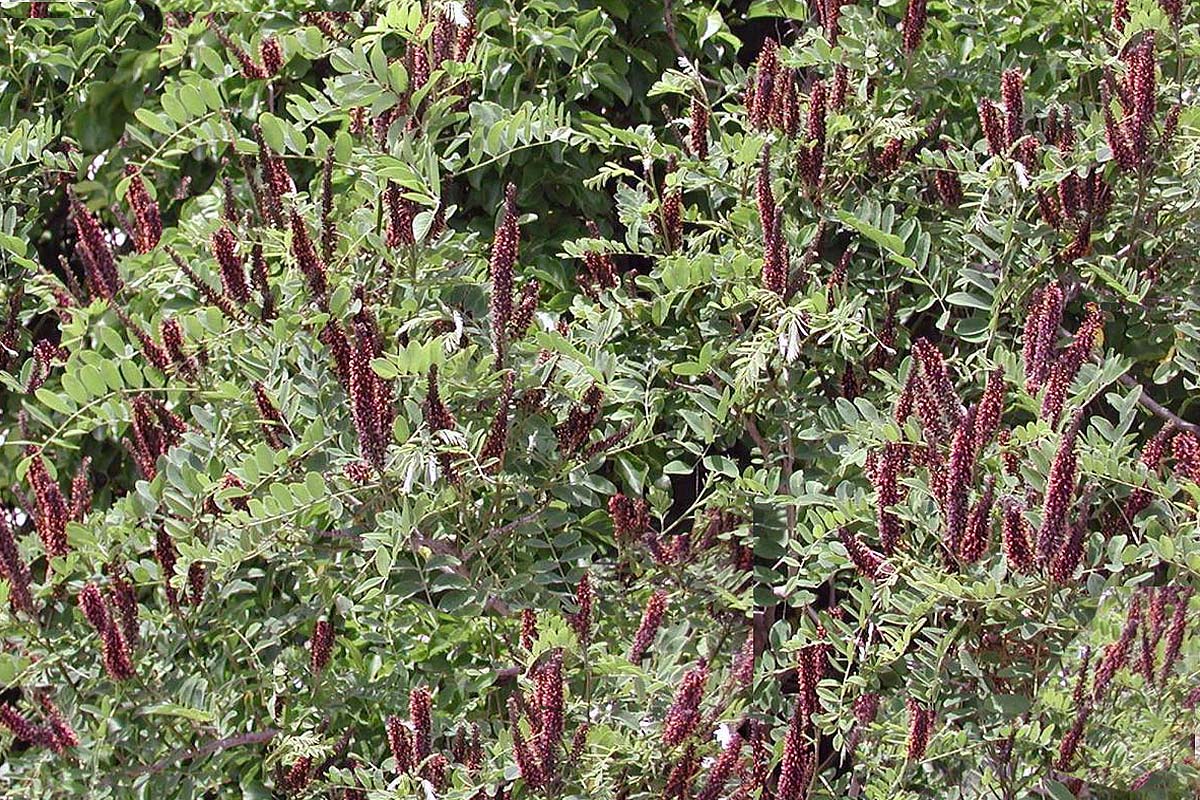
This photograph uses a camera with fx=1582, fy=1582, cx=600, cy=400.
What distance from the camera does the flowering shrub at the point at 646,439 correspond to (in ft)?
7.10

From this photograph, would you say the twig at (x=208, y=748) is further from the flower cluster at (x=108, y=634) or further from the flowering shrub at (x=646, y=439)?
the flower cluster at (x=108, y=634)

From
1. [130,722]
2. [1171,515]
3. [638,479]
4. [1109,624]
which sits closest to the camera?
[1109,624]

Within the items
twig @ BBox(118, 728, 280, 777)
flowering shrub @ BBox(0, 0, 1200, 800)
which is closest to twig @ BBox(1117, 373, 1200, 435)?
flowering shrub @ BBox(0, 0, 1200, 800)

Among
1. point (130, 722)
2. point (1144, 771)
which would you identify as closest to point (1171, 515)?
point (1144, 771)

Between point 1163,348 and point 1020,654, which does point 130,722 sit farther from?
point 1163,348

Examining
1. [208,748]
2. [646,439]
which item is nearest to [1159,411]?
[646,439]

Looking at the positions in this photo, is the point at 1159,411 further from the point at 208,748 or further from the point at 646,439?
the point at 208,748

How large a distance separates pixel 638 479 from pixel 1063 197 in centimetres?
81

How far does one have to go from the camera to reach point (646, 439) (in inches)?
97.2

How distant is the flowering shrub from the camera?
7.10ft

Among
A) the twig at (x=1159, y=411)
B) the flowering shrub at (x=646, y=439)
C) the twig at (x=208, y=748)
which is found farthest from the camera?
the twig at (x=1159, y=411)

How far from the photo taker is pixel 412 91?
2461 millimetres

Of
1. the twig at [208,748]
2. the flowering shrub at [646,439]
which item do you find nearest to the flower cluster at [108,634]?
the flowering shrub at [646,439]

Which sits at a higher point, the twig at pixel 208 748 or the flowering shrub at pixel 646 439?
the flowering shrub at pixel 646 439
